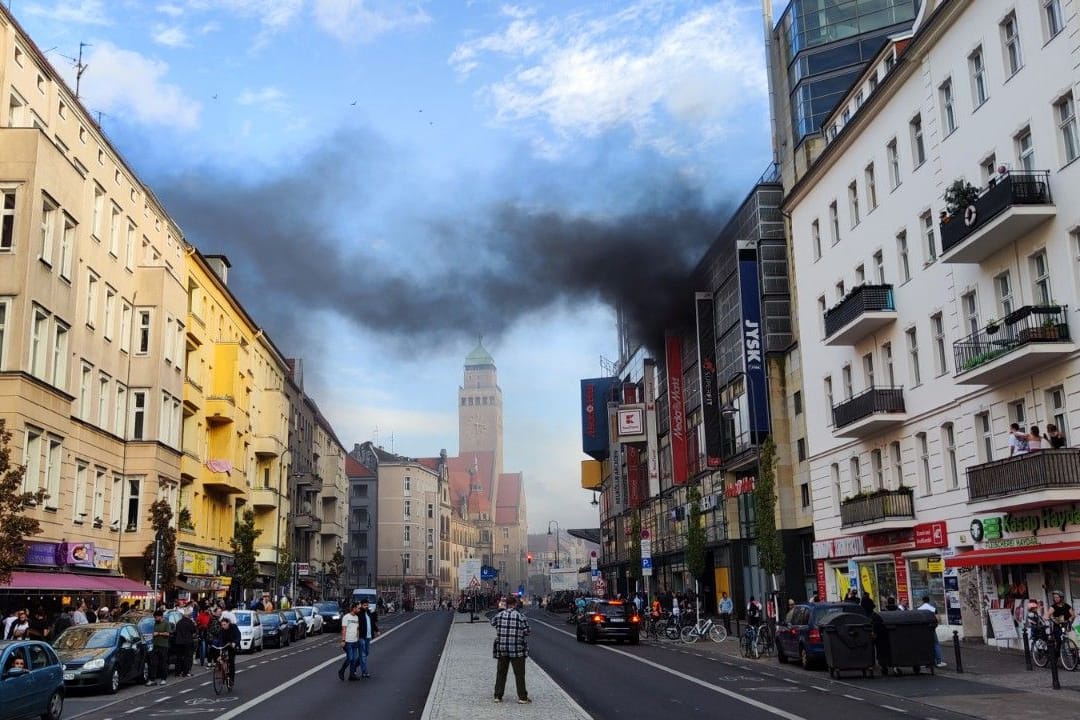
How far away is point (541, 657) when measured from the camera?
30.8 m

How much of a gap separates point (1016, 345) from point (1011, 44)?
26.7 feet

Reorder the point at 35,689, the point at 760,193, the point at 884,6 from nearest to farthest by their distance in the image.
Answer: the point at 35,689, the point at 760,193, the point at 884,6

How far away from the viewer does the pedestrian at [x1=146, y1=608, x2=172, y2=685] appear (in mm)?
24406

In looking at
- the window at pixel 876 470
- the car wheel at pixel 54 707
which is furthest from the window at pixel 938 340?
the car wheel at pixel 54 707

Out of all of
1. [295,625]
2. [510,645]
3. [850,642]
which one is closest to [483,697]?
[510,645]

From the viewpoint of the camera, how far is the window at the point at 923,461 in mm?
32469

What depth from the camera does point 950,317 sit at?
3039 centimetres

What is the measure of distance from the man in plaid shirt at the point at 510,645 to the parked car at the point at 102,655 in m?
9.23

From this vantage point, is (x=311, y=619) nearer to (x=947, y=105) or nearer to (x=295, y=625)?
(x=295, y=625)

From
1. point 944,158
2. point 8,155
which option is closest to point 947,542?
point 944,158

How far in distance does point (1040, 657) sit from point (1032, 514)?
448 cm

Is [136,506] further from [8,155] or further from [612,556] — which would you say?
[612,556]

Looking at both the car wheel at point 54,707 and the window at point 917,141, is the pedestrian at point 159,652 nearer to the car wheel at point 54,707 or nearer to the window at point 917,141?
the car wheel at point 54,707

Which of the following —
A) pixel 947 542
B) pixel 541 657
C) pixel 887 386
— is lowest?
pixel 541 657
